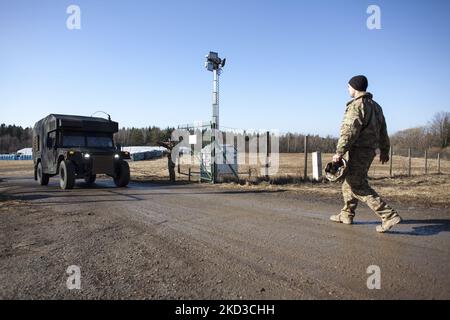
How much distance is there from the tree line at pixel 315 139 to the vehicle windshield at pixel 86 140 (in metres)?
12.3

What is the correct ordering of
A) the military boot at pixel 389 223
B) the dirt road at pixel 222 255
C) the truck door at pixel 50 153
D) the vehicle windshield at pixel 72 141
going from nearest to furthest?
the dirt road at pixel 222 255
the military boot at pixel 389 223
the vehicle windshield at pixel 72 141
the truck door at pixel 50 153

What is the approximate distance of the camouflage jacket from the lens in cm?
491

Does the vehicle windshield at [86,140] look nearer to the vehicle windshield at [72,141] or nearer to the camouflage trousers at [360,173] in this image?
the vehicle windshield at [72,141]

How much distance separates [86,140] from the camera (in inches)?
557

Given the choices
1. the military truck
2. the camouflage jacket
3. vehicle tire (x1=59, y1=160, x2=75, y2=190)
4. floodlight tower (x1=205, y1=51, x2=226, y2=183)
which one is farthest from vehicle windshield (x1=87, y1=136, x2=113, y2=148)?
the camouflage jacket

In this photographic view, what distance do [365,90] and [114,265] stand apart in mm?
3909

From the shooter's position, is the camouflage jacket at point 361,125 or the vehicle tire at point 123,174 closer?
the camouflage jacket at point 361,125

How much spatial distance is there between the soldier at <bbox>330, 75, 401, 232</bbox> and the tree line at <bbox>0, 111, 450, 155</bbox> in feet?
72.1

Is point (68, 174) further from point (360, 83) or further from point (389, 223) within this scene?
point (389, 223)

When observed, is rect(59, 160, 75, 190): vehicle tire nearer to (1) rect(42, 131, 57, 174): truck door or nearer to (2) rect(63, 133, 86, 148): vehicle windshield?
(2) rect(63, 133, 86, 148): vehicle windshield

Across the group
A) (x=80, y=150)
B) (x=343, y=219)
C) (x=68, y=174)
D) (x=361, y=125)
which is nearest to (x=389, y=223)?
(x=343, y=219)

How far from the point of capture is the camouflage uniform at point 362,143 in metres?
4.93

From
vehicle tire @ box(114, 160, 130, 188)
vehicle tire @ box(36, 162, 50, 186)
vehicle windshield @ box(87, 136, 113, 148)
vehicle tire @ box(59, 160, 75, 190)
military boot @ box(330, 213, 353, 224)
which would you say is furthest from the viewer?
vehicle tire @ box(36, 162, 50, 186)

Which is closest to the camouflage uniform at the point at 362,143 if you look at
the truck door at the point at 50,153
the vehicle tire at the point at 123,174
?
the vehicle tire at the point at 123,174
